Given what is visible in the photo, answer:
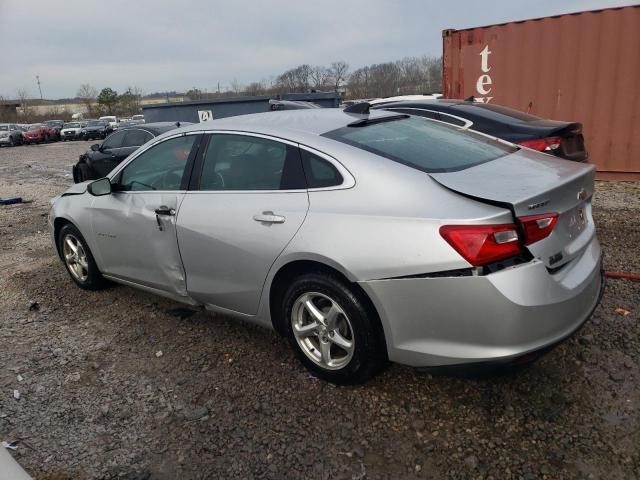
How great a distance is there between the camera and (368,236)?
247cm

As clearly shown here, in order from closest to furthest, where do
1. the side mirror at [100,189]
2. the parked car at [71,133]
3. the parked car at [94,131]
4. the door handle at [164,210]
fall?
the door handle at [164,210]
the side mirror at [100,189]
the parked car at [94,131]
the parked car at [71,133]

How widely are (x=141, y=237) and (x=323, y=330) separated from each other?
1.70m

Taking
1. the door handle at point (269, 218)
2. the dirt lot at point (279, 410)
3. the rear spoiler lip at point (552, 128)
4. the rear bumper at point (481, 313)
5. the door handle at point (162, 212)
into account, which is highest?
the rear spoiler lip at point (552, 128)

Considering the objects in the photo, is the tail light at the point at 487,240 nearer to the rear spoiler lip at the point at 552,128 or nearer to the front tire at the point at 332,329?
the front tire at the point at 332,329

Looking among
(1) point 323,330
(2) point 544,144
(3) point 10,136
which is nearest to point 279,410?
(1) point 323,330

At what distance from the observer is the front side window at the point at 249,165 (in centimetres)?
294

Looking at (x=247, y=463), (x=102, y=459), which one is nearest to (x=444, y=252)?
(x=247, y=463)

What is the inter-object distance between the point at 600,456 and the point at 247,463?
64.2 inches

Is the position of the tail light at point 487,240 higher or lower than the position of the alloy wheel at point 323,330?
higher

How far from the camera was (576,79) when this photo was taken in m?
8.24

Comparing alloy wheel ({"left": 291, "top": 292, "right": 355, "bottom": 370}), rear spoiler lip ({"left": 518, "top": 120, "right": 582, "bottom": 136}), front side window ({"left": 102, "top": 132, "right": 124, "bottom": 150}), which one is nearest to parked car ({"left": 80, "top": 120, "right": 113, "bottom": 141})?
front side window ({"left": 102, "top": 132, "right": 124, "bottom": 150})

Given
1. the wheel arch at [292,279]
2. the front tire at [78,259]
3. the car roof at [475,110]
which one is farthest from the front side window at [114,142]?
the wheel arch at [292,279]

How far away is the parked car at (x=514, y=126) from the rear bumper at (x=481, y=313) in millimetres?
2854

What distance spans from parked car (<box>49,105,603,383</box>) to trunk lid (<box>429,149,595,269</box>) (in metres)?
0.01
